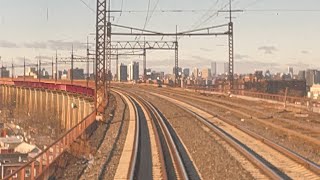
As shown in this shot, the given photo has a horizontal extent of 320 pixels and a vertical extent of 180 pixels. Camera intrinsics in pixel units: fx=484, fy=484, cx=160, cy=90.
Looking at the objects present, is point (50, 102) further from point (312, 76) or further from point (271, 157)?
point (312, 76)

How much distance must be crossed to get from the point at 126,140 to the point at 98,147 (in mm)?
1840

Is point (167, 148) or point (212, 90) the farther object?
point (212, 90)

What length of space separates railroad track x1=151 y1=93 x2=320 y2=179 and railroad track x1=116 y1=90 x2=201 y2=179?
6.96 feet

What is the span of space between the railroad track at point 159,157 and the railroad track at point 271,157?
6.96ft

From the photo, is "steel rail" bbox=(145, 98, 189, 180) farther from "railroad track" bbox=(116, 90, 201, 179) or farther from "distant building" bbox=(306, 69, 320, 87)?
"distant building" bbox=(306, 69, 320, 87)

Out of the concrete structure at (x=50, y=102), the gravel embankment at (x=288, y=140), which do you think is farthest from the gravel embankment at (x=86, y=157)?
the concrete structure at (x=50, y=102)

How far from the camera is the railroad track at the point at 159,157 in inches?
566

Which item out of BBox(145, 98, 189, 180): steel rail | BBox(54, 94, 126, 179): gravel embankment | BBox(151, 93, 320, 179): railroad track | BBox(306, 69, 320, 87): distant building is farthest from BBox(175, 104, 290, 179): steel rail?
BBox(306, 69, 320, 87): distant building

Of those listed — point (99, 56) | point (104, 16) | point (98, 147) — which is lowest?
point (98, 147)

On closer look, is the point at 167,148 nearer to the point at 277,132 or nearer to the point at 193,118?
the point at 277,132

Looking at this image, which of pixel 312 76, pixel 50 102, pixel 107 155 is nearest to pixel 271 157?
pixel 107 155

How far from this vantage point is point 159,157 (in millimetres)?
17375

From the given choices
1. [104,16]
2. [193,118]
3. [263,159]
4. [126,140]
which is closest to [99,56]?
[104,16]

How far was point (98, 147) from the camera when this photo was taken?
842 inches
